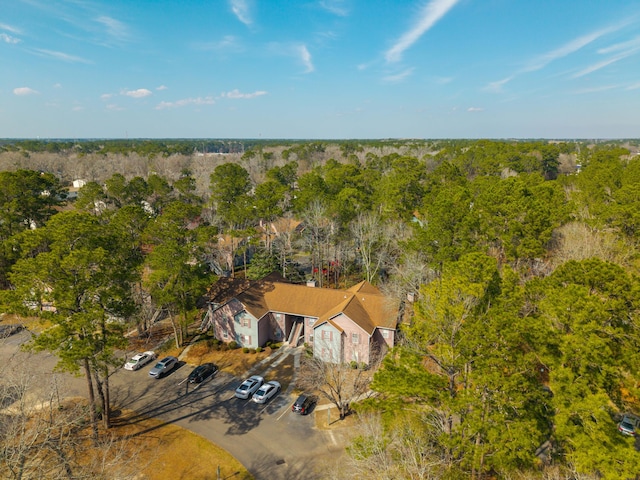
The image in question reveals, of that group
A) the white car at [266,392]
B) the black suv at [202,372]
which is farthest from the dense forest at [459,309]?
the white car at [266,392]

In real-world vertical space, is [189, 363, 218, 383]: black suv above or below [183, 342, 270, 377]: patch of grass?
above

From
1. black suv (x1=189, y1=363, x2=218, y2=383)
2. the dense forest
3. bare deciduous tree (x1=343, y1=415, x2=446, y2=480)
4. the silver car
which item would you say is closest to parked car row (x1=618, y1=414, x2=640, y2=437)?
the dense forest

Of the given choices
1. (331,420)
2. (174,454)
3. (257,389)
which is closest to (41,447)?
(174,454)

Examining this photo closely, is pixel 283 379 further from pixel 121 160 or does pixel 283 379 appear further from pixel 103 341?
pixel 121 160

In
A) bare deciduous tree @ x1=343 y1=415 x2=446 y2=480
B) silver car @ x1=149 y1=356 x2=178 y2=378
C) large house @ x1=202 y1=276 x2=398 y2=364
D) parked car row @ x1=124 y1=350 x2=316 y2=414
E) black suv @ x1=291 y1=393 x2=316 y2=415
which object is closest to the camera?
bare deciduous tree @ x1=343 y1=415 x2=446 y2=480

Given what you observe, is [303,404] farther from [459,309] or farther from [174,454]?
[459,309]

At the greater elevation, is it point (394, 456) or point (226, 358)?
point (394, 456)

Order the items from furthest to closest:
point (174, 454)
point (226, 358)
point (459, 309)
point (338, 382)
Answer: point (226, 358)
point (338, 382)
point (174, 454)
point (459, 309)

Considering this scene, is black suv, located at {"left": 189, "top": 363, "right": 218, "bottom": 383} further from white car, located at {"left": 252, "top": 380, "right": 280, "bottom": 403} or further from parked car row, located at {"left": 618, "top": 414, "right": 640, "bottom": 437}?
parked car row, located at {"left": 618, "top": 414, "right": 640, "bottom": 437}

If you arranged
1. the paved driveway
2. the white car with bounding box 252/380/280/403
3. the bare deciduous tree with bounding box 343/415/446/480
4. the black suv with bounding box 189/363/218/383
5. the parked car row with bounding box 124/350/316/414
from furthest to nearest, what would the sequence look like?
the black suv with bounding box 189/363/218/383, the white car with bounding box 252/380/280/403, the parked car row with bounding box 124/350/316/414, the paved driveway, the bare deciduous tree with bounding box 343/415/446/480
